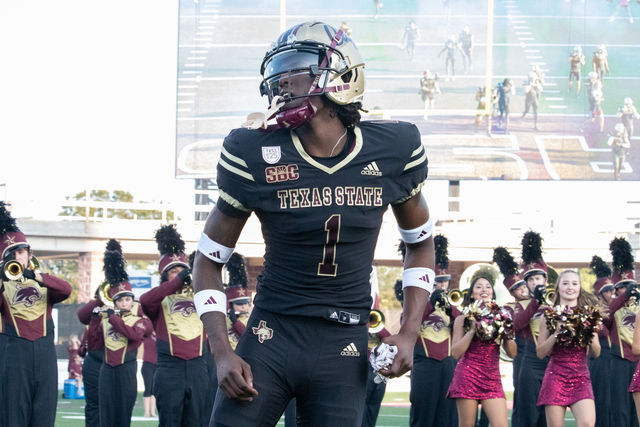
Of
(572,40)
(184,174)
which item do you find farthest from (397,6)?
(184,174)

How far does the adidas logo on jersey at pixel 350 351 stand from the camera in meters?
3.28

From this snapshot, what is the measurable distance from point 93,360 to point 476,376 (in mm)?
4930

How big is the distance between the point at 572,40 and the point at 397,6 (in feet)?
14.2

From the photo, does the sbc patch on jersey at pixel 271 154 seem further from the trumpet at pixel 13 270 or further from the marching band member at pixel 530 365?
the marching band member at pixel 530 365

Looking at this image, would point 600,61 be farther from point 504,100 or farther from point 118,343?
point 118,343

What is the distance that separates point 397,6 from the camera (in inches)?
1003

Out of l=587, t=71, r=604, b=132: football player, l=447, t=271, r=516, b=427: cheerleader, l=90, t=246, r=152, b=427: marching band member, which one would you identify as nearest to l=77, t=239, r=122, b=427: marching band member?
l=90, t=246, r=152, b=427: marching band member

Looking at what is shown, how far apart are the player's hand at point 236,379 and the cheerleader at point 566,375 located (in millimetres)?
5703

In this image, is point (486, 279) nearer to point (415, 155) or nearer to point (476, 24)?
point (415, 155)

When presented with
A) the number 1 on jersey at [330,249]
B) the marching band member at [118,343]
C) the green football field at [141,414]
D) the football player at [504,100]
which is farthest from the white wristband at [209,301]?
the football player at [504,100]

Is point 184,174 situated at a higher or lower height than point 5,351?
higher

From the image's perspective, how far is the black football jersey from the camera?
10.6 ft

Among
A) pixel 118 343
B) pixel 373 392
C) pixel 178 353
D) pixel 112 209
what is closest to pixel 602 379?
pixel 373 392

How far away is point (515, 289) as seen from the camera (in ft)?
38.9
